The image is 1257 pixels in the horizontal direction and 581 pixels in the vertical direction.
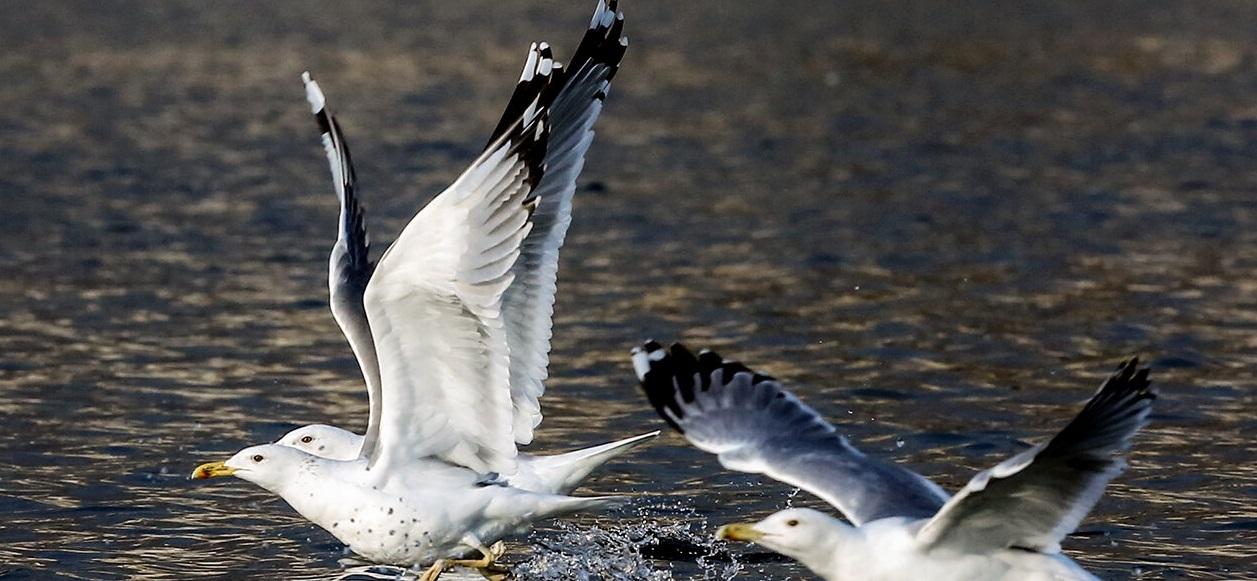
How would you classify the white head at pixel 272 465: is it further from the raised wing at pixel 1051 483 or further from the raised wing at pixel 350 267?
the raised wing at pixel 1051 483

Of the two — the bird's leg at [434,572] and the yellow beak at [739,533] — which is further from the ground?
the yellow beak at [739,533]

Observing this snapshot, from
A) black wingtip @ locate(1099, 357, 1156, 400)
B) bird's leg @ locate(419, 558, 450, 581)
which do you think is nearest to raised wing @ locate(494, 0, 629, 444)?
bird's leg @ locate(419, 558, 450, 581)

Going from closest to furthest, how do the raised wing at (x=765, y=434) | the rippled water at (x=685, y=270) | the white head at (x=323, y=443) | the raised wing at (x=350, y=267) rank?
the raised wing at (x=765, y=434), the raised wing at (x=350, y=267), the white head at (x=323, y=443), the rippled water at (x=685, y=270)

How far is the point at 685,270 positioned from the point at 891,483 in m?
8.27

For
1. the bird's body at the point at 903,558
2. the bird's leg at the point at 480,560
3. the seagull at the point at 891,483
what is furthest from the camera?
the bird's leg at the point at 480,560

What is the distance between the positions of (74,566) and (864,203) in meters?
11.2

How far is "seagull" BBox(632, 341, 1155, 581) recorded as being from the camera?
246 inches

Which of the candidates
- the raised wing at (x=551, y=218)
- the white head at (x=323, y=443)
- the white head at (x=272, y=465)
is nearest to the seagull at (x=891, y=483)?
the raised wing at (x=551, y=218)

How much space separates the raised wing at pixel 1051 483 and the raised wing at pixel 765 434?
0.56 metres

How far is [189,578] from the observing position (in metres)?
8.33

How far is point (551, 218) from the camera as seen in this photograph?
28.7 feet

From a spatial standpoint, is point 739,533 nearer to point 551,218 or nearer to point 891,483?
point 891,483

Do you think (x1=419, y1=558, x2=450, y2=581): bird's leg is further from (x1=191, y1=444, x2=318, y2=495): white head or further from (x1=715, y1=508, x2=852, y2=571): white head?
(x1=715, y1=508, x2=852, y2=571): white head

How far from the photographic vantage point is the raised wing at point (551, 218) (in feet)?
27.7
